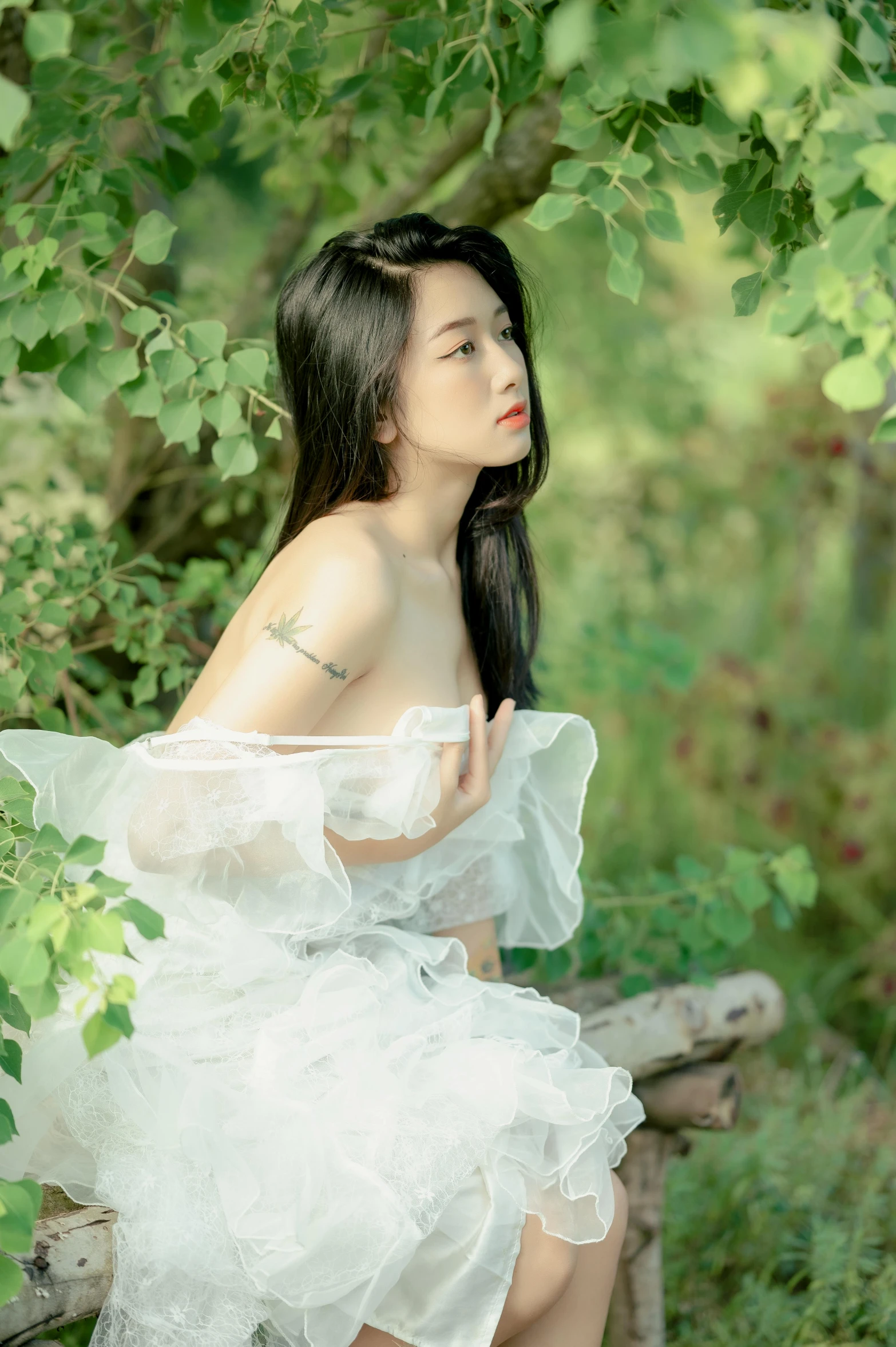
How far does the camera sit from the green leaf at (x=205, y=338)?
1.74 m

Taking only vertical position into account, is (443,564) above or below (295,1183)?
above

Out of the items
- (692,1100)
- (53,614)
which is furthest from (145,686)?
(692,1100)

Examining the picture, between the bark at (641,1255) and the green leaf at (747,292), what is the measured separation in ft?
5.07

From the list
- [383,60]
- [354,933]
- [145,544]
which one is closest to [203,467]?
[145,544]

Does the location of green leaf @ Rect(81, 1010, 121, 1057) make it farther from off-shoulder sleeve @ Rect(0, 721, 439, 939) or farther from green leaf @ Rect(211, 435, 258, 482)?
green leaf @ Rect(211, 435, 258, 482)

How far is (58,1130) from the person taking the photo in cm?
154

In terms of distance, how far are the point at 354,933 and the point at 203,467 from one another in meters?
1.42

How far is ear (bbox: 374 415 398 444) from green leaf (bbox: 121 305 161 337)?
35 centimetres

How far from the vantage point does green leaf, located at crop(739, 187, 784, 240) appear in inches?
54.9

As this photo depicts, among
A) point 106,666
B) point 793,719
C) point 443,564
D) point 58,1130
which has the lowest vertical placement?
point 793,719

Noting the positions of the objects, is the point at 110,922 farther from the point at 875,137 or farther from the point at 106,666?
the point at 106,666

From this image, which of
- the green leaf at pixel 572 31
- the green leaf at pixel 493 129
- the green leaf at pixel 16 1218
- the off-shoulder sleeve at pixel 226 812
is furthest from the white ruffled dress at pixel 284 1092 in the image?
the green leaf at pixel 572 31

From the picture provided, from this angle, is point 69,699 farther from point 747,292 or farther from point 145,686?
point 747,292

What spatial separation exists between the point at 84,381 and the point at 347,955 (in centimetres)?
91
